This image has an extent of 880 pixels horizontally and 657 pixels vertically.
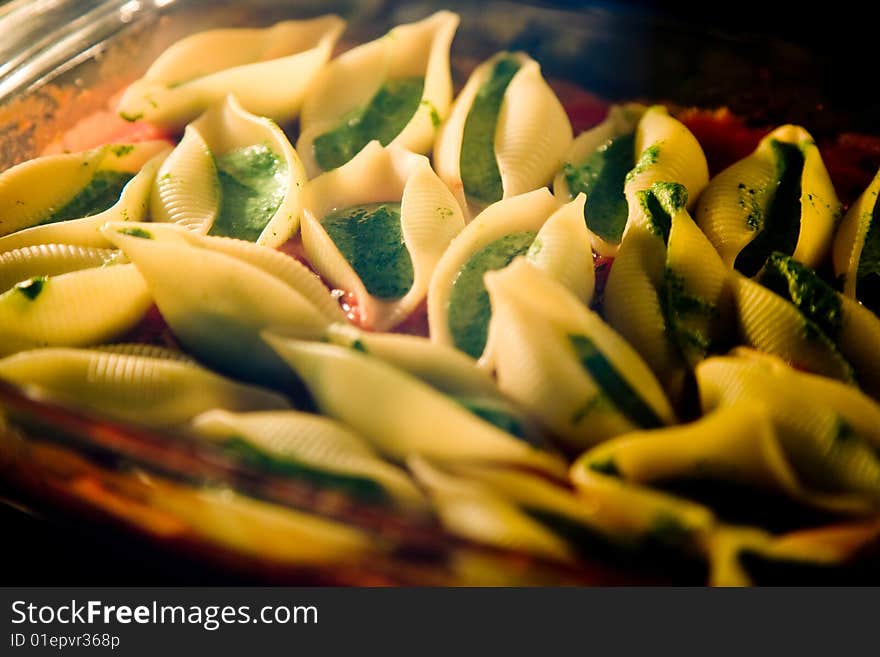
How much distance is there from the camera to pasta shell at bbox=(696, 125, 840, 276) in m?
1.00

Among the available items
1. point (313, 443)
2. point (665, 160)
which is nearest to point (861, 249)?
point (665, 160)

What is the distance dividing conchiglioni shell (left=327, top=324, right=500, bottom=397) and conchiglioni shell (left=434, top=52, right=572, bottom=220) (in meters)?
0.28

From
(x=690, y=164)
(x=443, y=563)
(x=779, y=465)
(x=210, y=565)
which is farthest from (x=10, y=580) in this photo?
(x=690, y=164)

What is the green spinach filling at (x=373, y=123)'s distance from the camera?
3.78ft

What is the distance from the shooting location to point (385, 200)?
42.4 inches

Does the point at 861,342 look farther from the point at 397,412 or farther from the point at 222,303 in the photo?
the point at 222,303

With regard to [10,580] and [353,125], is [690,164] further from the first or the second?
[10,580]

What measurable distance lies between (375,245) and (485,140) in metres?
0.26

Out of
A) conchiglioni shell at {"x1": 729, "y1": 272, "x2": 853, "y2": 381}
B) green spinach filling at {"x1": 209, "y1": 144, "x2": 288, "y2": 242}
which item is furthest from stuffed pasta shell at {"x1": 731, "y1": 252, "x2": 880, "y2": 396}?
green spinach filling at {"x1": 209, "y1": 144, "x2": 288, "y2": 242}

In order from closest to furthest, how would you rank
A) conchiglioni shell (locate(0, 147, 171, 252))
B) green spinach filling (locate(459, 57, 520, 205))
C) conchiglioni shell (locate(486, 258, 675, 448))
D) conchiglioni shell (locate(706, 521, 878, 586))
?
conchiglioni shell (locate(706, 521, 878, 586)) → conchiglioni shell (locate(486, 258, 675, 448)) → conchiglioni shell (locate(0, 147, 171, 252)) → green spinach filling (locate(459, 57, 520, 205))

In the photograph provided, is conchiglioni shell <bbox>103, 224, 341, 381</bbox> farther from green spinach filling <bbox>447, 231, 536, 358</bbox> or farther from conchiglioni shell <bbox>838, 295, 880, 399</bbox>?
conchiglioni shell <bbox>838, 295, 880, 399</bbox>

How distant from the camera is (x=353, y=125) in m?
1.19

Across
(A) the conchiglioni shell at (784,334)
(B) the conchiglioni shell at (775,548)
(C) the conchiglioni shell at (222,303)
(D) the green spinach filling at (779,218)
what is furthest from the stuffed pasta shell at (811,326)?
(C) the conchiglioni shell at (222,303)

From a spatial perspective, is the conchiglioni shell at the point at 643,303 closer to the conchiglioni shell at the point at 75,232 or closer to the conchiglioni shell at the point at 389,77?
the conchiglioni shell at the point at 389,77
